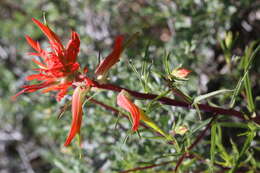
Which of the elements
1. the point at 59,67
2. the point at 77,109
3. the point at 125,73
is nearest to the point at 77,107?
the point at 77,109

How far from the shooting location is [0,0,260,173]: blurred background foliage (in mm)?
1423

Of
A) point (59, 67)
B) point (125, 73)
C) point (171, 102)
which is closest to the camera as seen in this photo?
point (59, 67)

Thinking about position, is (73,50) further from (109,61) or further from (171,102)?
(171,102)

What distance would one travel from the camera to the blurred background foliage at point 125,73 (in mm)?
1423

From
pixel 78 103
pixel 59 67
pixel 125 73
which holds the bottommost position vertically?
pixel 125 73

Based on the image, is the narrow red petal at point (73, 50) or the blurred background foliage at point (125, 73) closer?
the narrow red petal at point (73, 50)

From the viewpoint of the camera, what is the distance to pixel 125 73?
5.16ft

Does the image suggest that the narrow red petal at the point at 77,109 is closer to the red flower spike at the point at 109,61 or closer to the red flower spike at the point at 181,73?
the red flower spike at the point at 109,61

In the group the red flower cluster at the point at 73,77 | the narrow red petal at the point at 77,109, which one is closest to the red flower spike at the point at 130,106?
the red flower cluster at the point at 73,77

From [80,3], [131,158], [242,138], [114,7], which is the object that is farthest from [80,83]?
[80,3]

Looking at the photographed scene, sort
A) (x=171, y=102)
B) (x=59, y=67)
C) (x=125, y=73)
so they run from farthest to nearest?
(x=125, y=73)
(x=171, y=102)
(x=59, y=67)

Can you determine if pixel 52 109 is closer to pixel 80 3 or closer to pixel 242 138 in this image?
pixel 80 3

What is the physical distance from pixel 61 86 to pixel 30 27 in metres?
1.87

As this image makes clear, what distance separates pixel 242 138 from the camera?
70.2 inches
